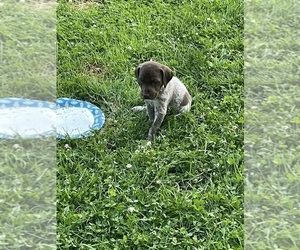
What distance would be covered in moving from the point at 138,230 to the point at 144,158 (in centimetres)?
64

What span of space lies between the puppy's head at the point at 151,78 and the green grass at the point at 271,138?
2.96 ft

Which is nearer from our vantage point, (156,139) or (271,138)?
(271,138)

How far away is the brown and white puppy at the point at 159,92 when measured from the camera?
148 inches

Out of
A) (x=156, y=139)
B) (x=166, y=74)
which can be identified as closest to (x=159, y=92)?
(x=166, y=74)

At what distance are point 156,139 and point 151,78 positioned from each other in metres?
0.38

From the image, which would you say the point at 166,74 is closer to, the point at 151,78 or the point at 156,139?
the point at 151,78

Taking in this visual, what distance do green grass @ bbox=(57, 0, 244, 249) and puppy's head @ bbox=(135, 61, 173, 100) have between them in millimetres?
291

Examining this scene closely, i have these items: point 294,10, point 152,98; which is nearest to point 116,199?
point 152,98

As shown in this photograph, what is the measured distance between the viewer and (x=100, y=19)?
5.32 m

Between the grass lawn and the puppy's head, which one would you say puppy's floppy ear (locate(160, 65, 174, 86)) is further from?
the grass lawn

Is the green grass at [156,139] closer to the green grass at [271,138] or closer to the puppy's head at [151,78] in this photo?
the puppy's head at [151,78]

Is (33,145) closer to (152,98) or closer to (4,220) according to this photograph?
(4,220)

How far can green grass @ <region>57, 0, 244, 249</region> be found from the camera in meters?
3.09

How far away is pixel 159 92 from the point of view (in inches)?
152
